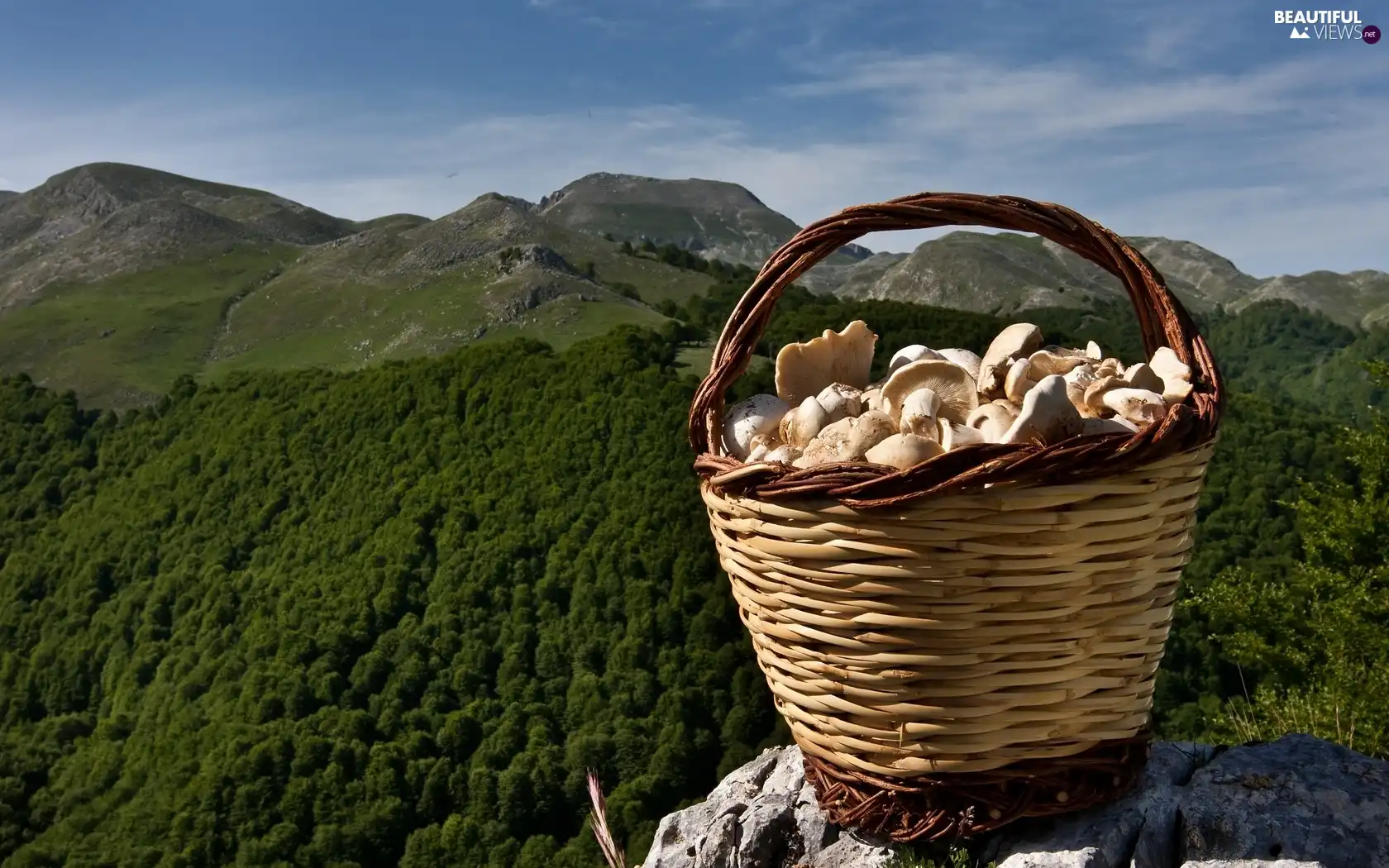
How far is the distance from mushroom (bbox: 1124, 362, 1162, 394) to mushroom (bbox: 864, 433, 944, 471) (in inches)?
17.1

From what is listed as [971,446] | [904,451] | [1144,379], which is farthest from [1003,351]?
[971,446]

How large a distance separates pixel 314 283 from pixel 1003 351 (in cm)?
4702

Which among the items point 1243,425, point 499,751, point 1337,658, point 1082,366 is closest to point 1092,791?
point 1082,366

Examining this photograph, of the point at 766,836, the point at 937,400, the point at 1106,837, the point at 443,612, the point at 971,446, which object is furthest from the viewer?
the point at 443,612

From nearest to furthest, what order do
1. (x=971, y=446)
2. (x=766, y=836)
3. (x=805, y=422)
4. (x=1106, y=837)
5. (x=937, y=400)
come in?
(x=971, y=446) < (x=1106, y=837) < (x=937, y=400) < (x=805, y=422) < (x=766, y=836)

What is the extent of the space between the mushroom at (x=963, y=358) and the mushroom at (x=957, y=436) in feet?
1.26

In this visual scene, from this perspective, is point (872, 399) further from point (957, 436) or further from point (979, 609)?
point (979, 609)

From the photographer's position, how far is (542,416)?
97.2 feet

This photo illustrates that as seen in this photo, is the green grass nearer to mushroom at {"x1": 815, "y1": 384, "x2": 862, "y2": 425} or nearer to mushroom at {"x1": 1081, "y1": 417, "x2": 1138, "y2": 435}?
mushroom at {"x1": 815, "y1": 384, "x2": 862, "y2": 425}

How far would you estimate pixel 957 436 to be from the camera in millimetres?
1832

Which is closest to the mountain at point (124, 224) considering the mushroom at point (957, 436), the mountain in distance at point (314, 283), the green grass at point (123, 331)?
the mountain in distance at point (314, 283)

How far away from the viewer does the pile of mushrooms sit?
1.77 meters

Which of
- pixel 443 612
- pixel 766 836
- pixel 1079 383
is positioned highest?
pixel 1079 383

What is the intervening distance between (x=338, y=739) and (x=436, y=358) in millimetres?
15208
